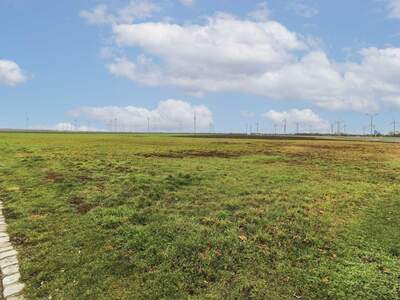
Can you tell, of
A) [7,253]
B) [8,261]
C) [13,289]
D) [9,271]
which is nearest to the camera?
[13,289]

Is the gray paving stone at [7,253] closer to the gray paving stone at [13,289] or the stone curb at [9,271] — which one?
the stone curb at [9,271]

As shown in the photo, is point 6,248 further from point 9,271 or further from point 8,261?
point 9,271

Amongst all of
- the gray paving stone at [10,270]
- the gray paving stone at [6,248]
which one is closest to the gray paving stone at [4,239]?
the gray paving stone at [6,248]

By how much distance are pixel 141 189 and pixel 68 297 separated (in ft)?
31.3

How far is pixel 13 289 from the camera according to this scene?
820cm

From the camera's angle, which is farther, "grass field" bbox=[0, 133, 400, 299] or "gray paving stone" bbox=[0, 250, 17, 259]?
"gray paving stone" bbox=[0, 250, 17, 259]

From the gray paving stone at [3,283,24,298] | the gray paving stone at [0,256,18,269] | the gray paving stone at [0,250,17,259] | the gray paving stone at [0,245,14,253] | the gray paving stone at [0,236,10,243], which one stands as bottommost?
the gray paving stone at [3,283,24,298]

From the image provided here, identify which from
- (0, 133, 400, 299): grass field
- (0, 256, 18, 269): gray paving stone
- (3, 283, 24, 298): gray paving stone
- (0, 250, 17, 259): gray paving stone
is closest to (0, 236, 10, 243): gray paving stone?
(0, 133, 400, 299): grass field

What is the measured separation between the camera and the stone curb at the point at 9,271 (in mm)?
8016

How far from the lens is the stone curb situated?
8016 millimetres

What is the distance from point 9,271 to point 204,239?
5447 millimetres

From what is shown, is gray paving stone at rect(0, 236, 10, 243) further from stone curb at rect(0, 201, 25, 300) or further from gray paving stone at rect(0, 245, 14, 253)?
gray paving stone at rect(0, 245, 14, 253)

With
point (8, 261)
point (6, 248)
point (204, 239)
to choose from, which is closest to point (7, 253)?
point (6, 248)

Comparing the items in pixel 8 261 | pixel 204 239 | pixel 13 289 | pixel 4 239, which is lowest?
pixel 13 289
